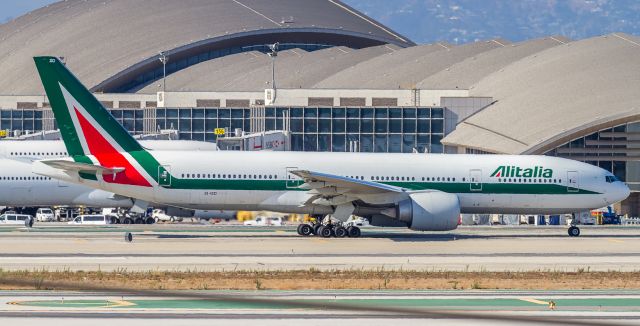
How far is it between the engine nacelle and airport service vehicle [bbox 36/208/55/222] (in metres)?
37.5

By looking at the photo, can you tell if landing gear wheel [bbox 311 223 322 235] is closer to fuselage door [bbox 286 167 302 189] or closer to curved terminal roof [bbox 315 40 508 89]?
fuselage door [bbox 286 167 302 189]

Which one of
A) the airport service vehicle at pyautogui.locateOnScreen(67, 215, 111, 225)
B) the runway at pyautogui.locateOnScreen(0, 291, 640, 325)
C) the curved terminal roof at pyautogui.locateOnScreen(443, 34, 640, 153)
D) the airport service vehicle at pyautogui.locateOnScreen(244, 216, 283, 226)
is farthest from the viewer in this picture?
the curved terminal roof at pyautogui.locateOnScreen(443, 34, 640, 153)

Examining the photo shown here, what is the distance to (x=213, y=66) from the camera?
5482 inches

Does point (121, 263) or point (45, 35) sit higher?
point (45, 35)

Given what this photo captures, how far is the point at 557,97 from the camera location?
333 feet

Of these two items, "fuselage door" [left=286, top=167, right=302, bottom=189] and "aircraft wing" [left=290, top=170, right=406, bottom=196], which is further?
"fuselage door" [left=286, top=167, right=302, bottom=189]

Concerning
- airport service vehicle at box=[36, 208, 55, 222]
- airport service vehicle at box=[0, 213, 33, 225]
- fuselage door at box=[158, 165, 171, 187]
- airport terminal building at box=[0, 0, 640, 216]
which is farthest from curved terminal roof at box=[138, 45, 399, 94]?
fuselage door at box=[158, 165, 171, 187]

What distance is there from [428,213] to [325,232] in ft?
15.8

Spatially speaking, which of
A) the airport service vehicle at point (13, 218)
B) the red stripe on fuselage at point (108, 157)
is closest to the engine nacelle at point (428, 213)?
the red stripe on fuselage at point (108, 157)

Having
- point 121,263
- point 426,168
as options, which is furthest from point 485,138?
point 121,263

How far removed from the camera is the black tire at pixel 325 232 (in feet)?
200

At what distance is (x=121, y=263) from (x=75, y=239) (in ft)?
43.9

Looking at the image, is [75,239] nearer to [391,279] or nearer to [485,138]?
[391,279]

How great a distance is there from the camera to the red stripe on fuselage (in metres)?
59.4
